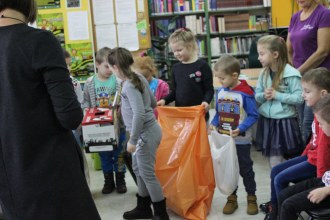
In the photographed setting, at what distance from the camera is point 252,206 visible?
2.58 m

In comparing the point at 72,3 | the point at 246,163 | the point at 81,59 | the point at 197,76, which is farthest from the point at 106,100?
the point at 72,3

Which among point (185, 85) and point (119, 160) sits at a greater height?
point (185, 85)

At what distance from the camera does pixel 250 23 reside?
6117mm

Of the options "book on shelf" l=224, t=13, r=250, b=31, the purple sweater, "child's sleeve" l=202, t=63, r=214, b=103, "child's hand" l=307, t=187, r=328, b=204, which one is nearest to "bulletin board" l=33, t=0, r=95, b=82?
"book on shelf" l=224, t=13, r=250, b=31

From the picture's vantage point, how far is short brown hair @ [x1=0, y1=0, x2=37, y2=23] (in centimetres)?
125

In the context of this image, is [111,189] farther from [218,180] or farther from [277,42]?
[277,42]

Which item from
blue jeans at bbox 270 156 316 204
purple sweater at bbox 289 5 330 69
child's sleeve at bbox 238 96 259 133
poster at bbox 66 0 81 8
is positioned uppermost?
poster at bbox 66 0 81 8

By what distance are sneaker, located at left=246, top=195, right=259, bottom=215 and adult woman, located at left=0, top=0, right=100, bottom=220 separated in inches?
58.4

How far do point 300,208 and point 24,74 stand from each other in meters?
1.33

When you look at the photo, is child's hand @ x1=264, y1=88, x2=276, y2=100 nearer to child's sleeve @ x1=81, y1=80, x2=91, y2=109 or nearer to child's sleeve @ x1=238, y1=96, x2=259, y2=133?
child's sleeve @ x1=238, y1=96, x2=259, y2=133

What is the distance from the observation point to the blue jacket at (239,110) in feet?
8.06

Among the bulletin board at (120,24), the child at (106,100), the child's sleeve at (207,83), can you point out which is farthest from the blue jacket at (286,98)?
the bulletin board at (120,24)

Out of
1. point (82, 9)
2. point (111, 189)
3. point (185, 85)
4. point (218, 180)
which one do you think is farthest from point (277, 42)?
point (82, 9)

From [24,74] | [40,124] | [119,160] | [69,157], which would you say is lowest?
[119,160]
